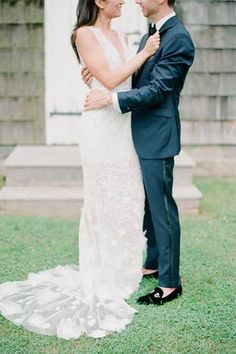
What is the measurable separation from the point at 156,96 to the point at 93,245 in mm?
976

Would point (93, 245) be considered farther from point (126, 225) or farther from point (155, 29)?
point (155, 29)

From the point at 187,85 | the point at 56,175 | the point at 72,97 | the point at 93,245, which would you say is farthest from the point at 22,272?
the point at 187,85

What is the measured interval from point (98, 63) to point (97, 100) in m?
0.20

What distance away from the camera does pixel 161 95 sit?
11.6ft

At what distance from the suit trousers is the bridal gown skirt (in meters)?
0.15

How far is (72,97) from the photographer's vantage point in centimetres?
691

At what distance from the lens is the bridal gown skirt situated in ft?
12.3

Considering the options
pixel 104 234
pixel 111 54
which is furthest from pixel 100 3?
pixel 104 234

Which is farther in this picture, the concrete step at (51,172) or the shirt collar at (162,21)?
the concrete step at (51,172)

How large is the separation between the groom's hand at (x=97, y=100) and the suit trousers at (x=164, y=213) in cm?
38

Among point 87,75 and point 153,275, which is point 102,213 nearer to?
point 153,275

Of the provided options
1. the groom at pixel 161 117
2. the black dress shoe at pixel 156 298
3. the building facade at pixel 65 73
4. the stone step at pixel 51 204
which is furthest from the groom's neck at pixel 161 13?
the building facade at pixel 65 73

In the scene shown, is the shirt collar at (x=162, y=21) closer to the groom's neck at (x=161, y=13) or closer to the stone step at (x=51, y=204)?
the groom's neck at (x=161, y=13)

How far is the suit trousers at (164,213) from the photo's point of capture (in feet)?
12.0
